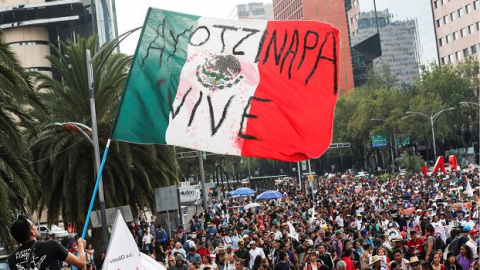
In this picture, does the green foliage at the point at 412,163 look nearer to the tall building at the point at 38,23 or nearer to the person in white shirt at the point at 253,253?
the tall building at the point at 38,23

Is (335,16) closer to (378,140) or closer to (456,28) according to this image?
(456,28)

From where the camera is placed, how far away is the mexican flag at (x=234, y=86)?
9562mm

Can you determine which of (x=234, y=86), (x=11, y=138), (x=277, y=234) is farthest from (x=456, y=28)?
(x=234, y=86)

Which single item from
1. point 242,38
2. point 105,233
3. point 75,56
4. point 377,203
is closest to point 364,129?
point 377,203

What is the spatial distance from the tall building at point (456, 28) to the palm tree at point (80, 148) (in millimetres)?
83698

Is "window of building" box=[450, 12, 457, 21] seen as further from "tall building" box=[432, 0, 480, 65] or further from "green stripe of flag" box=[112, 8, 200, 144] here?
"green stripe of flag" box=[112, 8, 200, 144]

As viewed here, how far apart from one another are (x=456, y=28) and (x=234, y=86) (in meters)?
108

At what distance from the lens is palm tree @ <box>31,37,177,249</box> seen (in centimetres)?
2769

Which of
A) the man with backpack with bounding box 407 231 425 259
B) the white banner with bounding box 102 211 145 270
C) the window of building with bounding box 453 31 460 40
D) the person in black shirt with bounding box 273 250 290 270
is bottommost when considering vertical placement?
the man with backpack with bounding box 407 231 425 259

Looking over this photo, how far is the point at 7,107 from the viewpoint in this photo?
1720cm

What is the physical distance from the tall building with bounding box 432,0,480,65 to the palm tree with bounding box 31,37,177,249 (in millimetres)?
83698

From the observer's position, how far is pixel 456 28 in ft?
371

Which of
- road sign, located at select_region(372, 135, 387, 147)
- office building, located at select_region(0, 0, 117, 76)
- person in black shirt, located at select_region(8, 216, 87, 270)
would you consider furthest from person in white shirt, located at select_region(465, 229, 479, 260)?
road sign, located at select_region(372, 135, 387, 147)

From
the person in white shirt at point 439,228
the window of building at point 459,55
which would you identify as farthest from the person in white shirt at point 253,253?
the window of building at point 459,55
